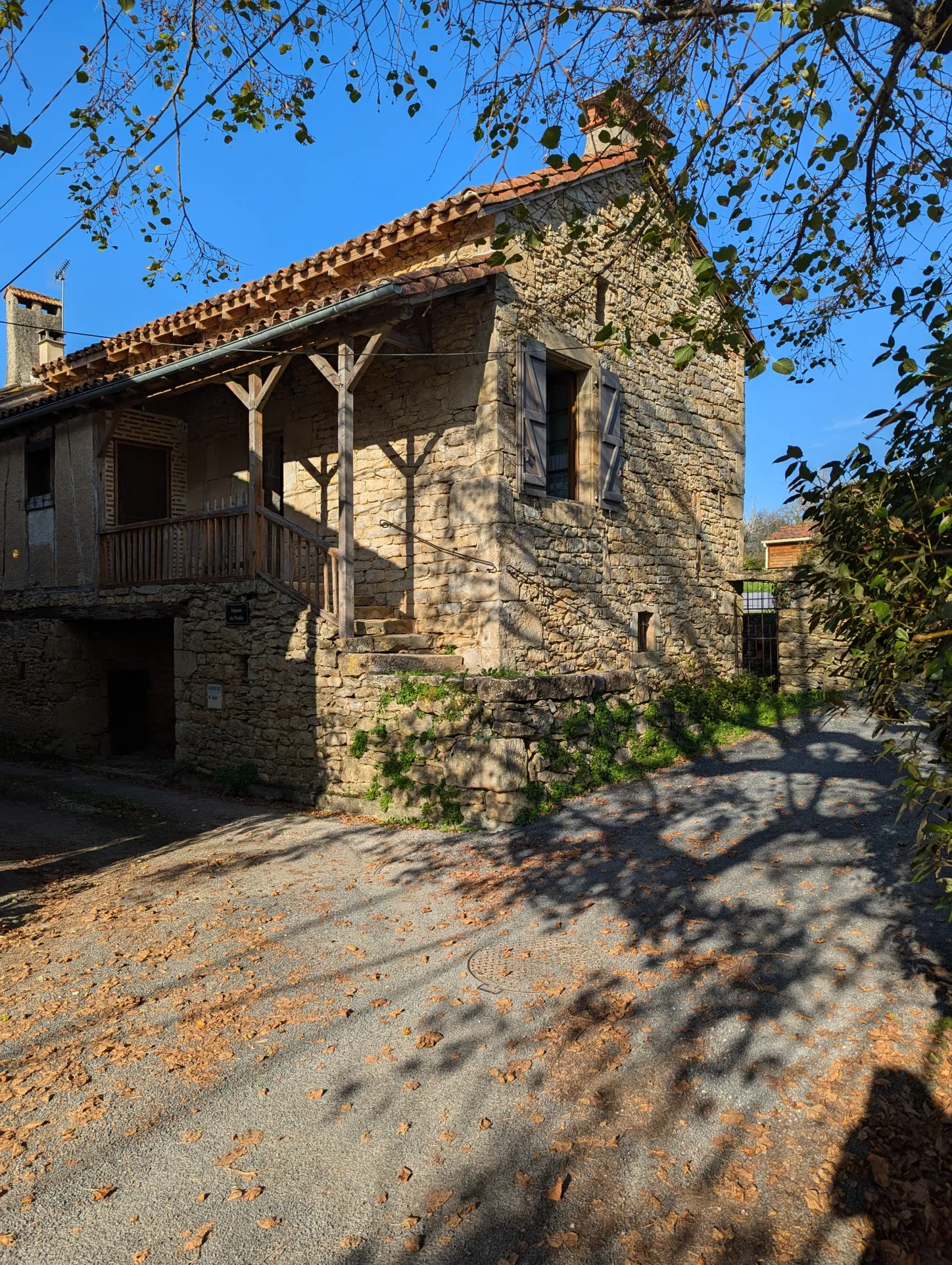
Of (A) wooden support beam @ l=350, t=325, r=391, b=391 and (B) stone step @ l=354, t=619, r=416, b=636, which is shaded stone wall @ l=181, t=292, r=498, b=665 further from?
(A) wooden support beam @ l=350, t=325, r=391, b=391

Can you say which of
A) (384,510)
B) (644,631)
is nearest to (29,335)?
(384,510)

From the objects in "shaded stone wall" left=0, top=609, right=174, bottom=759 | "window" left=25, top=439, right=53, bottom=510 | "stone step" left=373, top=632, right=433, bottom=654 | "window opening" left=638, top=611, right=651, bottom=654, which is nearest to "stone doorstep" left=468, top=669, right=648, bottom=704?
"window opening" left=638, top=611, right=651, bottom=654

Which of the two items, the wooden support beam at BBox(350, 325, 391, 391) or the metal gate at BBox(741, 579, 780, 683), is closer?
the wooden support beam at BBox(350, 325, 391, 391)

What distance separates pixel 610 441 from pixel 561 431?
2.07 ft

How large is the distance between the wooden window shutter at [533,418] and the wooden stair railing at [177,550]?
3230 millimetres

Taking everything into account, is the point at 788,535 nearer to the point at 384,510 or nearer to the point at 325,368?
the point at 384,510

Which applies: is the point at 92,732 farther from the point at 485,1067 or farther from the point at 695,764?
the point at 485,1067

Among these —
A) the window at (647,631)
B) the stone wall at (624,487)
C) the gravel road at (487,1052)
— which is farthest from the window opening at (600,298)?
the gravel road at (487,1052)

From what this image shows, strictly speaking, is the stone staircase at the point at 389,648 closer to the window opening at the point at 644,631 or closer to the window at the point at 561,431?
the window at the point at 561,431

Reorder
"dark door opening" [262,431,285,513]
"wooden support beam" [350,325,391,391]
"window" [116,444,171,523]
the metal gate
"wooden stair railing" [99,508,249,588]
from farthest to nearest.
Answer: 1. the metal gate
2. "window" [116,444,171,523]
3. "dark door opening" [262,431,285,513]
4. "wooden stair railing" [99,508,249,588]
5. "wooden support beam" [350,325,391,391]

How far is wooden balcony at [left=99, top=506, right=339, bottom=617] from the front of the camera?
866 cm

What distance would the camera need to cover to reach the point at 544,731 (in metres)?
7.79

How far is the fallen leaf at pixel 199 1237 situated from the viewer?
103 inches

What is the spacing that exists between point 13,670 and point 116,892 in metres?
7.56
